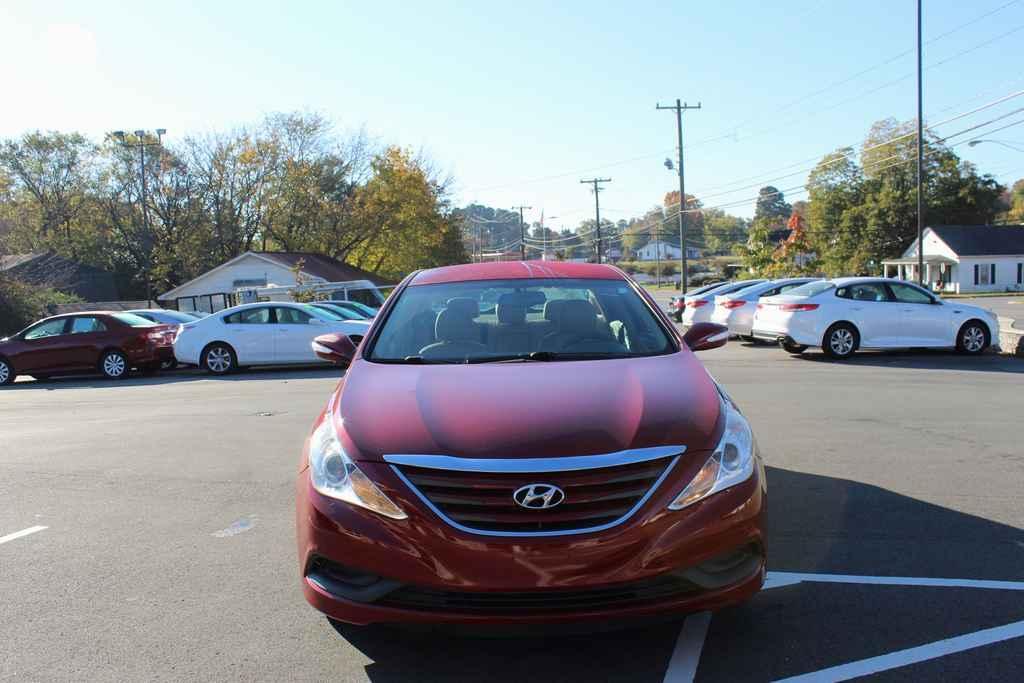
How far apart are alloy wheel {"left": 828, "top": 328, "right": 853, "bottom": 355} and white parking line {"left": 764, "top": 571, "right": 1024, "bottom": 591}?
1207cm

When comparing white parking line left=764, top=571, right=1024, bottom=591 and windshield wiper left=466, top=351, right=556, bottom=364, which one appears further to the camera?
windshield wiper left=466, top=351, right=556, bottom=364

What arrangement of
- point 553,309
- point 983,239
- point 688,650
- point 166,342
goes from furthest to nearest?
point 983,239
point 166,342
point 553,309
point 688,650

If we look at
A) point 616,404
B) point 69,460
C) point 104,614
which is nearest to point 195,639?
point 104,614

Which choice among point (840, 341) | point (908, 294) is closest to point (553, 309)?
point (840, 341)

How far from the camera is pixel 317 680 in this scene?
132 inches

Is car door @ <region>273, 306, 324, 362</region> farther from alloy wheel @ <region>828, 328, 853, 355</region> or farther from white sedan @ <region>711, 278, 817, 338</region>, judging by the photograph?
alloy wheel @ <region>828, 328, 853, 355</region>

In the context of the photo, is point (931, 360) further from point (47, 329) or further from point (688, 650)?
point (47, 329)

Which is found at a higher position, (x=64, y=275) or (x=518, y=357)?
(x=64, y=275)

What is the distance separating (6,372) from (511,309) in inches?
662

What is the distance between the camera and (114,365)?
17750 millimetres

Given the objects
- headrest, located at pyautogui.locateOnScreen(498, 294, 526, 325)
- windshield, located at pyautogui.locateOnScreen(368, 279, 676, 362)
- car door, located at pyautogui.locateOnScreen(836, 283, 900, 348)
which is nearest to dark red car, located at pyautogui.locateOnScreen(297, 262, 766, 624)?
windshield, located at pyautogui.locateOnScreen(368, 279, 676, 362)

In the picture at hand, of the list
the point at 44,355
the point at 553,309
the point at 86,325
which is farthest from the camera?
the point at 86,325

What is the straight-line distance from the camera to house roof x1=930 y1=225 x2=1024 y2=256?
208ft

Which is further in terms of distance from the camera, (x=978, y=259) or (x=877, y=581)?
(x=978, y=259)
